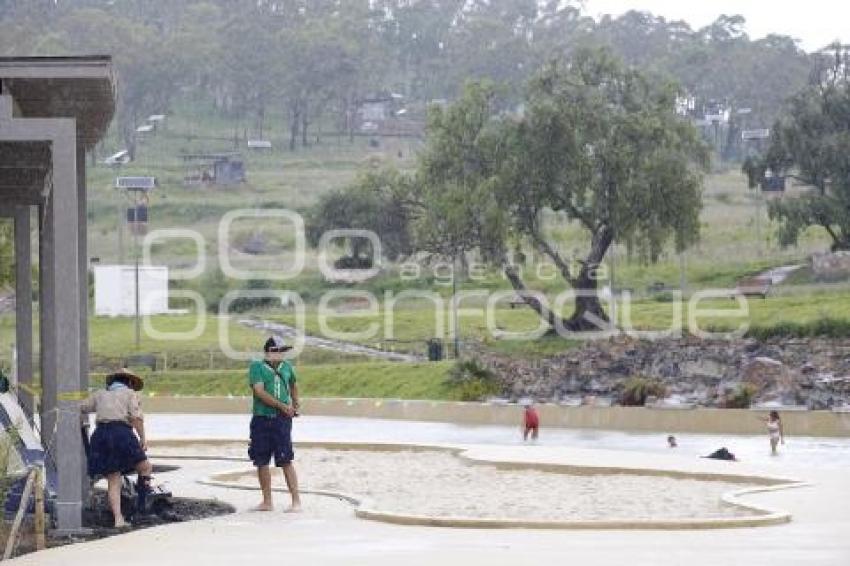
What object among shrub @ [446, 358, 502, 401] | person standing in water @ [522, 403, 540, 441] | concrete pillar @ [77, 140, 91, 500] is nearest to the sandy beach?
concrete pillar @ [77, 140, 91, 500]

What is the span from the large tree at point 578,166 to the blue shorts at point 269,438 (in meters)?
45.0

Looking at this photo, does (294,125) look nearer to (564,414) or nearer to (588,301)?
(588,301)

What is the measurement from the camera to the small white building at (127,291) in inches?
3282

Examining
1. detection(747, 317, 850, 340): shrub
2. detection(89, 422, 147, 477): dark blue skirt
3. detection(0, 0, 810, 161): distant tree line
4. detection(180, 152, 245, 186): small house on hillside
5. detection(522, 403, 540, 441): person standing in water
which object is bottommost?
detection(522, 403, 540, 441): person standing in water

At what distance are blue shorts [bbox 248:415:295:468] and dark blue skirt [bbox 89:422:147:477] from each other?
98cm

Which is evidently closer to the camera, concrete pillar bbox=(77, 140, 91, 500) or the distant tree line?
concrete pillar bbox=(77, 140, 91, 500)

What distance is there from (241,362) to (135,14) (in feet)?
435

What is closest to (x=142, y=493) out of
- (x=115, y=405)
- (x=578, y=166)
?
(x=115, y=405)

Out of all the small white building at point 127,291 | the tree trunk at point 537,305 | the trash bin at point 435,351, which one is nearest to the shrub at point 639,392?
the trash bin at point 435,351

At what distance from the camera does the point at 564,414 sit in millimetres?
44281

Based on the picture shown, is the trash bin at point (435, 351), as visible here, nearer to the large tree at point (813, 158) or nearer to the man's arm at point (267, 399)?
the large tree at point (813, 158)

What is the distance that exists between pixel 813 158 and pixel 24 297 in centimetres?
5476

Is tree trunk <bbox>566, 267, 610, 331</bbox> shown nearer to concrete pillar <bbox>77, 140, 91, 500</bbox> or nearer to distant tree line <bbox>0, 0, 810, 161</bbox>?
concrete pillar <bbox>77, 140, 91, 500</bbox>

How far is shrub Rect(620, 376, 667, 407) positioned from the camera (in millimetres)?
48750
